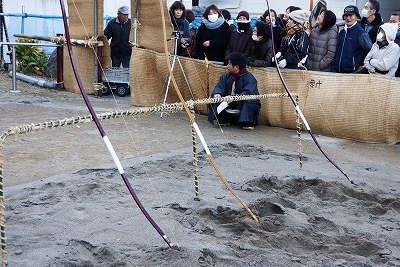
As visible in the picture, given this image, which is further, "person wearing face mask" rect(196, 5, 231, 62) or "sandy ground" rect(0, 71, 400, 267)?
"person wearing face mask" rect(196, 5, 231, 62)

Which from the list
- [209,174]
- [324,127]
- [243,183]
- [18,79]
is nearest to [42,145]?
[209,174]

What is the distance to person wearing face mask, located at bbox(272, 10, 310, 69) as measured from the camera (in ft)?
27.0

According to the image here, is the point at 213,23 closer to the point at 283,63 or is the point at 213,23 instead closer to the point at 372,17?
the point at 283,63

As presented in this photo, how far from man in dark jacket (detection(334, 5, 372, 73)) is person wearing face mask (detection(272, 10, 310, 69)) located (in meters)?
0.52

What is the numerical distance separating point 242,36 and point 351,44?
1.91 meters

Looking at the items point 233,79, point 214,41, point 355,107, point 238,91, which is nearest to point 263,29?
point 233,79

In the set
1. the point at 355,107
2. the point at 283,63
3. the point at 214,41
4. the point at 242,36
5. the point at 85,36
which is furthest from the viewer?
the point at 85,36

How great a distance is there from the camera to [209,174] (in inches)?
229

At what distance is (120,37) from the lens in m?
11.3

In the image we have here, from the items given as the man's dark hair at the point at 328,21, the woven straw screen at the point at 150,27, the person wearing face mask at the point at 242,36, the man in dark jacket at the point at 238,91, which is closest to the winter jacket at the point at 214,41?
the person wearing face mask at the point at 242,36

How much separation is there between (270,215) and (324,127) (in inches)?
153

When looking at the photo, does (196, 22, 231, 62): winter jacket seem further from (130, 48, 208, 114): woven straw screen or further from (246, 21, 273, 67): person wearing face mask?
(246, 21, 273, 67): person wearing face mask

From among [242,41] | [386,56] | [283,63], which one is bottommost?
[283,63]

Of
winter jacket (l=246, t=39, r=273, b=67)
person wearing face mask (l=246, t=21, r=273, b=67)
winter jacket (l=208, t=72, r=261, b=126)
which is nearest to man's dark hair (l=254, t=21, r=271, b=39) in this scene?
person wearing face mask (l=246, t=21, r=273, b=67)
